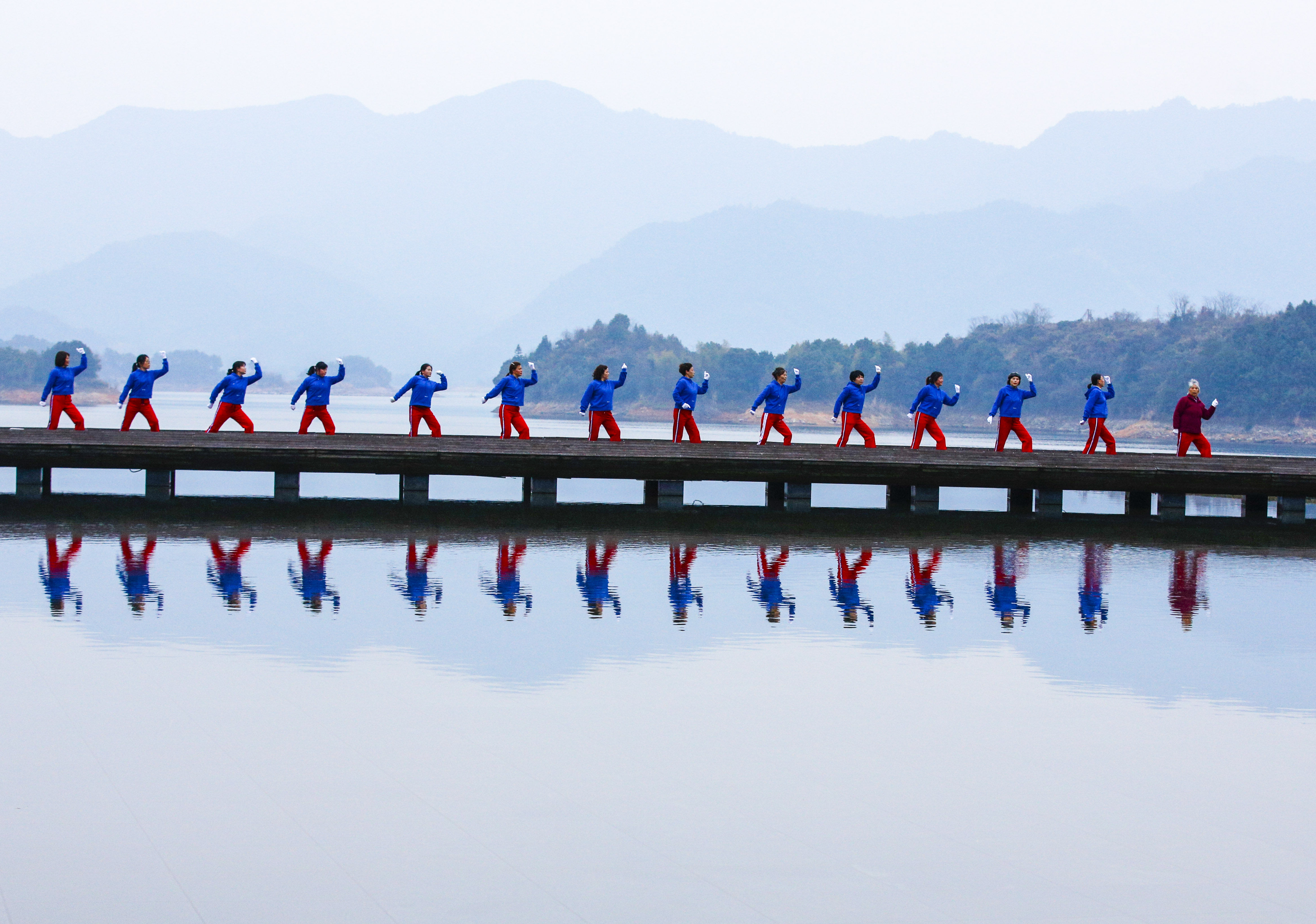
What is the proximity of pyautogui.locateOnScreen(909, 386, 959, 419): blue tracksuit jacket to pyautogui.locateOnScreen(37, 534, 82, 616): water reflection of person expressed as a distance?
12.8 m

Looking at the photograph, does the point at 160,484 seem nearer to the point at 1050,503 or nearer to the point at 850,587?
the point at 850,587

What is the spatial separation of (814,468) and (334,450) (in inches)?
280

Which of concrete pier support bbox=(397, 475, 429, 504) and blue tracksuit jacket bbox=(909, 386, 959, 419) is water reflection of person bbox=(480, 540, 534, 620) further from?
blue tracksuit jacket bbox=(909, 386, 959, 419)

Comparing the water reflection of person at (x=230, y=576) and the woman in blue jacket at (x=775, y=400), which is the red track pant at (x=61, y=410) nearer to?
the water reflection of person at (x=230, y=576)

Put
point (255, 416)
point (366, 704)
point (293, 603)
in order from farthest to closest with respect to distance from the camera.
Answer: point (255, 416), point (293, 603), point (366, 704)

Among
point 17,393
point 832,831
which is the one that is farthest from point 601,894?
point 17,393

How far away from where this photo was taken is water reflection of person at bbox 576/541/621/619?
452 inches

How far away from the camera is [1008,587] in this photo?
13406 millimetres

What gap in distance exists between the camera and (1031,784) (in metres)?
6.58

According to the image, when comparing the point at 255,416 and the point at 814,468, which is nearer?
the point at 814,468

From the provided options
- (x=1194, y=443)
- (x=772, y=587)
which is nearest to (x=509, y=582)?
(x=772, y=587)

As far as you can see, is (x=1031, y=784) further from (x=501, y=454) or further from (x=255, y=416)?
(x=255, y=416)

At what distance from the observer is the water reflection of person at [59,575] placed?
35.7ft

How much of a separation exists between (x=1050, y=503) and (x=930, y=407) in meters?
2.47
